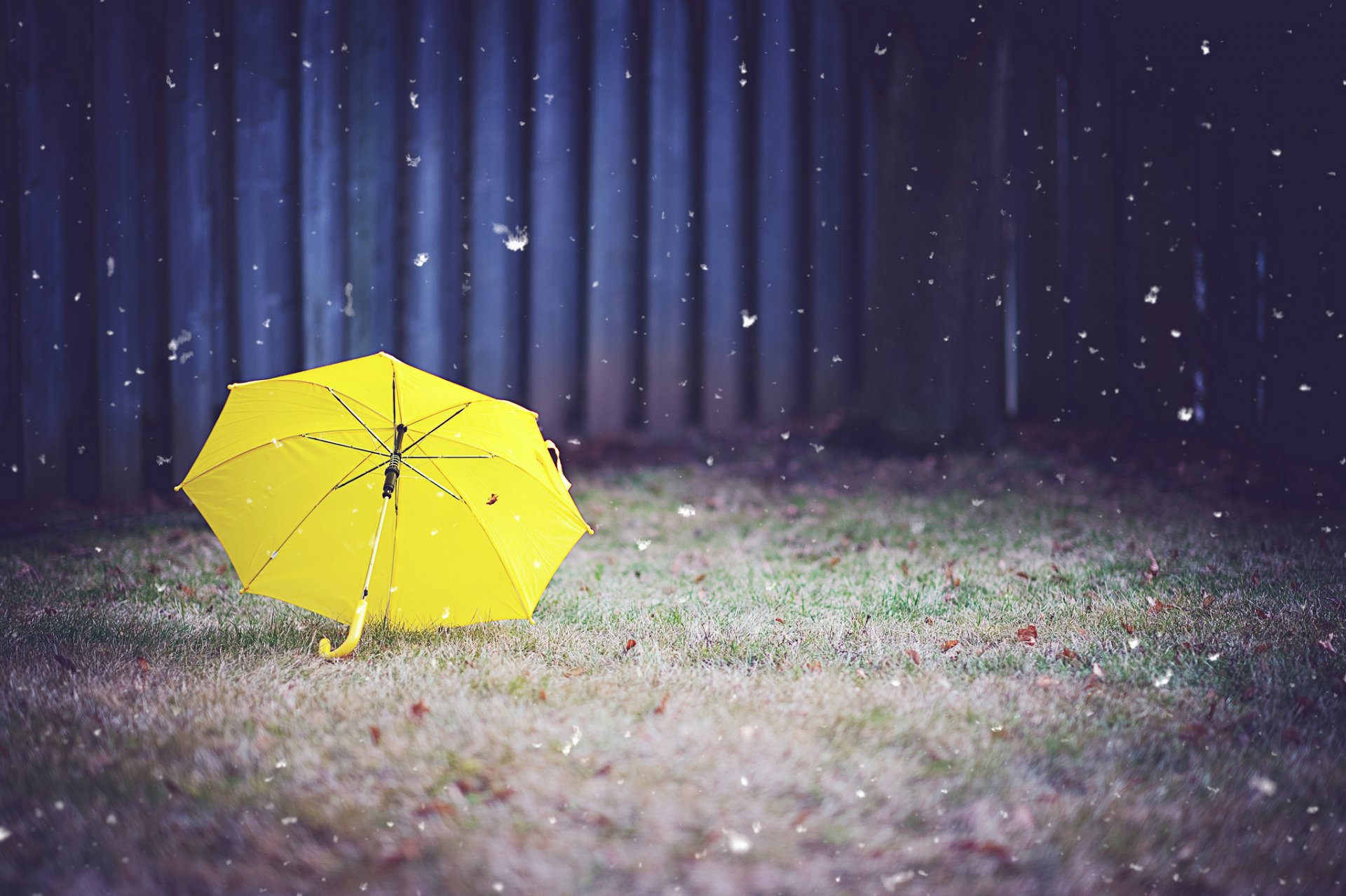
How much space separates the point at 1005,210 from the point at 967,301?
1051 millimetres

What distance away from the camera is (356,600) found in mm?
2818

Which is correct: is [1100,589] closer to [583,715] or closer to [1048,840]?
[1048,840]

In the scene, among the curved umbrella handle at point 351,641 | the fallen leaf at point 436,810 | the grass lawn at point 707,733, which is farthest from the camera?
the curved umbrella handle at point 351,641

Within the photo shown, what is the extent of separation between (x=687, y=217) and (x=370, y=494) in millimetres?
3825

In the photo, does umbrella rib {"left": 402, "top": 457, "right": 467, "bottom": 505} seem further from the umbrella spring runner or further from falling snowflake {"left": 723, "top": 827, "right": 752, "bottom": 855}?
falling snowflake {"left": 723, "top": 827, "right": 752, "bottom": 855}

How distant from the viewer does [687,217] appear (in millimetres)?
6191

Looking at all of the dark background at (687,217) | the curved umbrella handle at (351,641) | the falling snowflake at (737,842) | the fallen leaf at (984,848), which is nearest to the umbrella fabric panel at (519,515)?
the curved umbrella handle at (351,641)

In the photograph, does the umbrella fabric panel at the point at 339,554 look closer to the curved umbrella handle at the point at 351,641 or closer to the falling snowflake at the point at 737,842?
the curved umbrella handle at the point at 351,641

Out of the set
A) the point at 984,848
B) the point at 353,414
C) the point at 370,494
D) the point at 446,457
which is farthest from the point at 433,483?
the point at 984,848

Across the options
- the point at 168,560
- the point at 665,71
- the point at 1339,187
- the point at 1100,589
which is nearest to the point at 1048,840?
the point at 1100,589

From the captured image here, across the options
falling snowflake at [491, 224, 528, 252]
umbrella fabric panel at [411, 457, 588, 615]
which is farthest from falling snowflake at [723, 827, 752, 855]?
falling snowflake at [491, 224, 528, 252]

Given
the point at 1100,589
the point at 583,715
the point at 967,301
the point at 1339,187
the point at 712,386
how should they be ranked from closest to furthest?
the point at 583,715 < the point at 1100,589 < the point at 1339,187 < the point at 967,301 < the point at 712,386

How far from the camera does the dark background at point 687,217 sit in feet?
16.0

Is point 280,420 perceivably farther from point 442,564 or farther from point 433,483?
point 442,564
